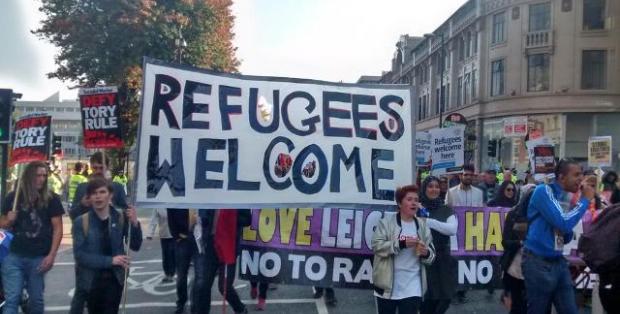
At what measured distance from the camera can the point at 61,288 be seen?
8.82 metres

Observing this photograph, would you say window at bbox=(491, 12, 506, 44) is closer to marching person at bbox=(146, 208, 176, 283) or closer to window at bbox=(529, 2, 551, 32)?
window at bbox=(529, 2, 551, 32)

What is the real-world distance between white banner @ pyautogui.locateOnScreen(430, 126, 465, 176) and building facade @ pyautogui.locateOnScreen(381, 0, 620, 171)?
21569mm

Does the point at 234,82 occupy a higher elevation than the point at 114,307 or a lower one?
higher

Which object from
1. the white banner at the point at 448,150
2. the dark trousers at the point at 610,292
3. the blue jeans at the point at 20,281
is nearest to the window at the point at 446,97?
the white banner at the point at 448,150

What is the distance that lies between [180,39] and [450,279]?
21.0 meters

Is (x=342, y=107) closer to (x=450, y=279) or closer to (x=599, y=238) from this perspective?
(x=450, y=279)

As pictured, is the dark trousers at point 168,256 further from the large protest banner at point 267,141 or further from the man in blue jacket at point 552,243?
the man in blue jacket at point 552,243

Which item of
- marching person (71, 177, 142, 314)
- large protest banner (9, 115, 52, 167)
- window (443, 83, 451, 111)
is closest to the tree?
large protest banner (9, 115, 52, 167)

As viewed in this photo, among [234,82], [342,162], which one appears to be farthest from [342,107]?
[234,82]

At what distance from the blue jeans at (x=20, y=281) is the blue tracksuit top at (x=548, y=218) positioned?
4.39m

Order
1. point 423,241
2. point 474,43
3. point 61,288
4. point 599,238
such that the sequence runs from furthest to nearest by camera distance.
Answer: point 474,43 → point 61,288 → point 423,241 → point 599,238

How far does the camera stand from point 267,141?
570 centimetres

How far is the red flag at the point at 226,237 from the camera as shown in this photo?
21.4ft

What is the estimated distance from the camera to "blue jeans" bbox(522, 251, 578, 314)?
5098mm
